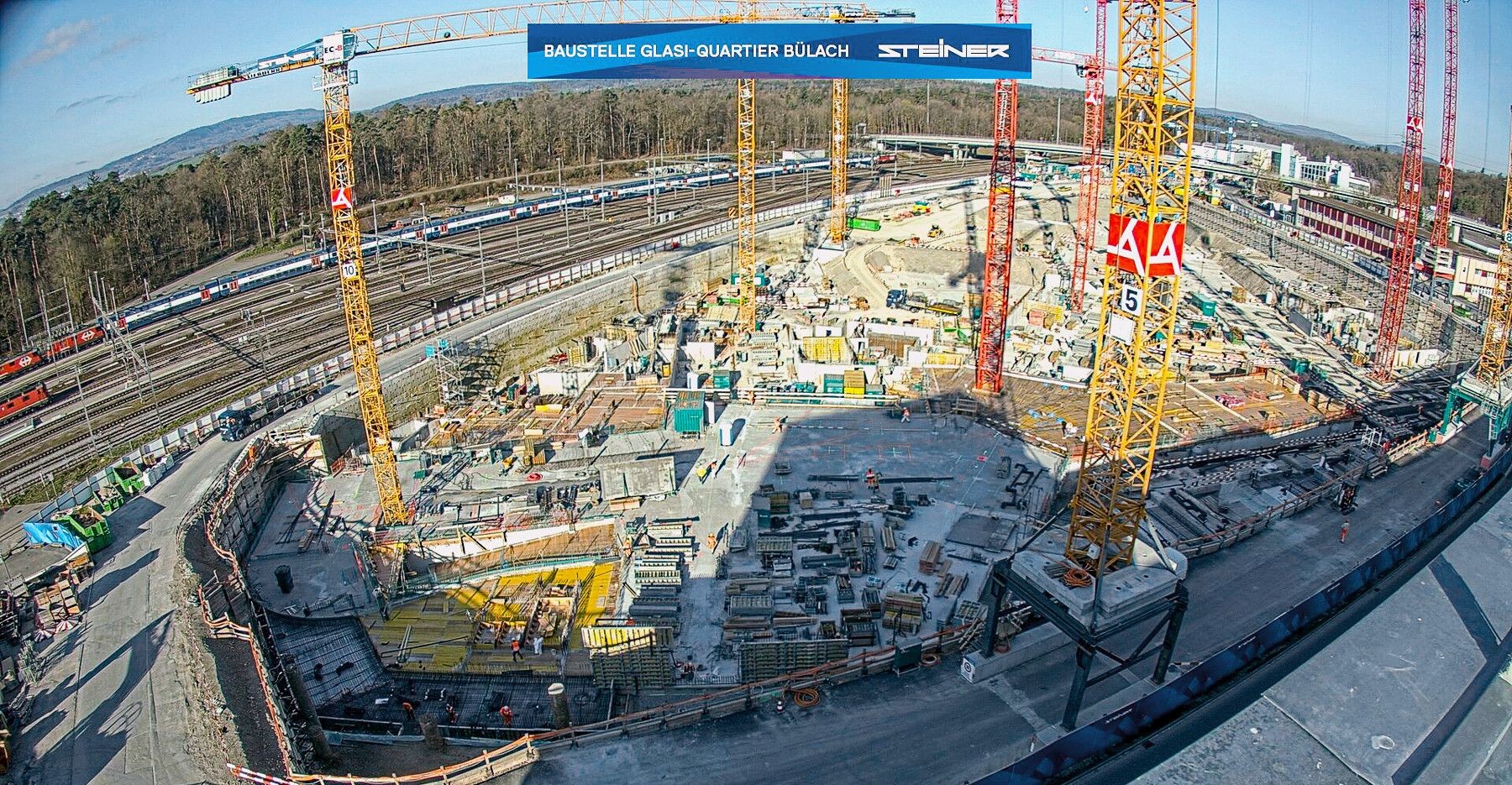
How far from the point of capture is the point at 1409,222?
44094 mm

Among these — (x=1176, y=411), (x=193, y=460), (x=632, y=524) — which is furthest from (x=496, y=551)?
(x=1176, y=411)

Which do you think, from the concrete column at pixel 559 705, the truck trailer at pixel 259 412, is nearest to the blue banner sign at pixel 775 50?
the truck trailer at pixel 259 412

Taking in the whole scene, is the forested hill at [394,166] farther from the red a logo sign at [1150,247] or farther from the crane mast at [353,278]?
the red a logo sign at [1150,247]

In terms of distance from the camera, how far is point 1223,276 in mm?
60500

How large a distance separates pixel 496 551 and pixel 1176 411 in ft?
94.4

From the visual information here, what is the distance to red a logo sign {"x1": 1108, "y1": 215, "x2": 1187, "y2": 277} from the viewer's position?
1659cm

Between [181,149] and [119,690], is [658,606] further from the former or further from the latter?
[181,149]

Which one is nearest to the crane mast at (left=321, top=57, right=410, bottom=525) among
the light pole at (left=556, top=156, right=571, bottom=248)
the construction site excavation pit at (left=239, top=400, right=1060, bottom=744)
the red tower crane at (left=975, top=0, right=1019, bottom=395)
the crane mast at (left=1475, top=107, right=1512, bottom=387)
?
the construction site excavation pit at (left=239, top=400, right=1060, bottom=744)

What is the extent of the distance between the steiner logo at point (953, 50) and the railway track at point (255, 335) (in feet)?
101

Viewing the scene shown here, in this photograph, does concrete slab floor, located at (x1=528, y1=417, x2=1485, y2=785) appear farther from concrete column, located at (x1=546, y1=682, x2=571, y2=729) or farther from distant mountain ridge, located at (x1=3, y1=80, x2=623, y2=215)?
distant mountain ridge, located at (x1=3, y1=80, x2=623, y2=215)

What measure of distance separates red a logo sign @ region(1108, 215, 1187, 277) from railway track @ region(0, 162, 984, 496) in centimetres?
3733

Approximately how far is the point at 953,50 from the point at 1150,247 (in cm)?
1941

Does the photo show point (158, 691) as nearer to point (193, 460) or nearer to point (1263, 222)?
point (193, 460)

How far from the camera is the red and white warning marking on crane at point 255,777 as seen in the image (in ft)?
51.4
